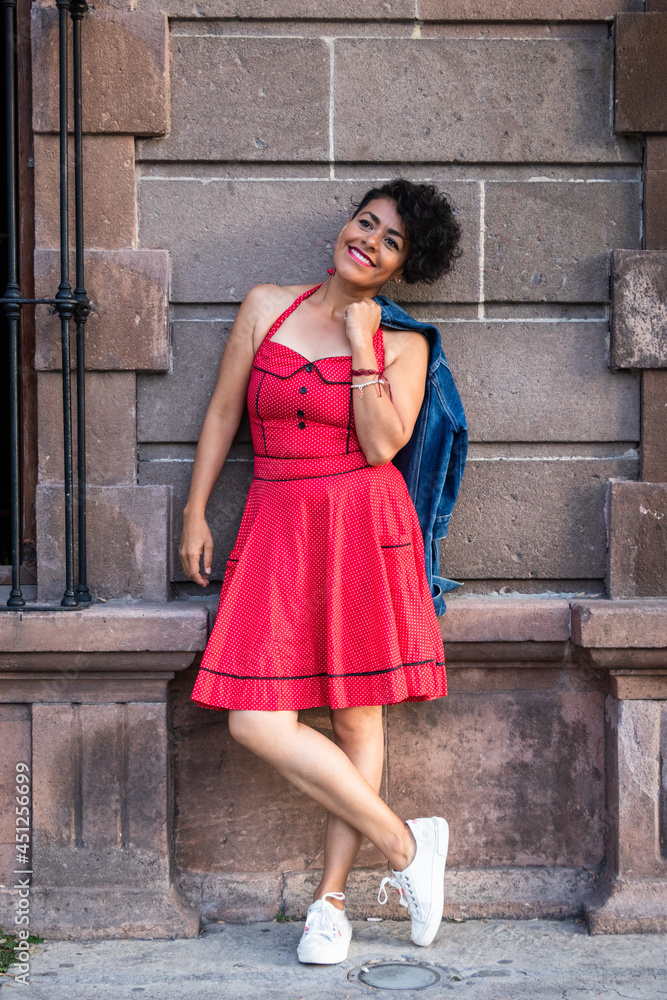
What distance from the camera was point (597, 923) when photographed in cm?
302

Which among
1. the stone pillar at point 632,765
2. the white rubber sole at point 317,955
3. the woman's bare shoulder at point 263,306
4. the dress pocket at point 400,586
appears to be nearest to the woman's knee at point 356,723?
the dress pocket at point 400,586

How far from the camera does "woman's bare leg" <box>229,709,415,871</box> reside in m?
2.73

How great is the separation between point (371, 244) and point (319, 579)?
108 centimetres

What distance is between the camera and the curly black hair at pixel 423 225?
2895 mm

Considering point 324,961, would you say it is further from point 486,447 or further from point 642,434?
point 642,434

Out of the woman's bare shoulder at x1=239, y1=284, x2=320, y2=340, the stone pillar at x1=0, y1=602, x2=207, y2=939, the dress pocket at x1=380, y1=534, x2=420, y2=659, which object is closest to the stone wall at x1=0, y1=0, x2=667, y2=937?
the stone pillar at x1=0, y1=602, x2=207, y2=939

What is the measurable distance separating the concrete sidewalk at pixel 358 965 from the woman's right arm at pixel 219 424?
1186 millimetres

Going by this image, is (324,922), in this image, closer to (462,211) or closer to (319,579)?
(319,579)

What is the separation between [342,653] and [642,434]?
1.37 m

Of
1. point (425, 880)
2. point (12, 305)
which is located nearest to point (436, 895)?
point (425, 880)

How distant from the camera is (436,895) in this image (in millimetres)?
2857

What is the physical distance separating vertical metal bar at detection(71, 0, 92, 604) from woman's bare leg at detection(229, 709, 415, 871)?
771mm

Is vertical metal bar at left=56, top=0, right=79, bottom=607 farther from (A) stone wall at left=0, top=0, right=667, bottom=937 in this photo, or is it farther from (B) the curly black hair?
(B) the curly black hair

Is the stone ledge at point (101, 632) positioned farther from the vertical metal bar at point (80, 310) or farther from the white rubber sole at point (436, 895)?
the white rubber sole at point (436, 895)
